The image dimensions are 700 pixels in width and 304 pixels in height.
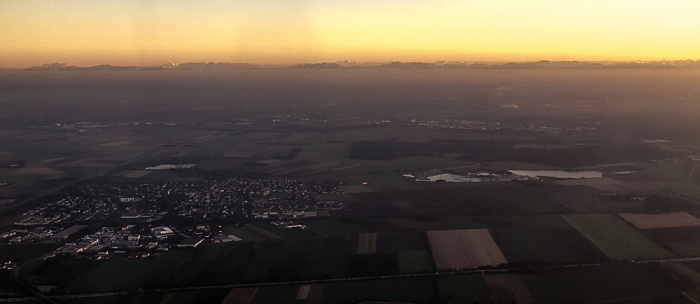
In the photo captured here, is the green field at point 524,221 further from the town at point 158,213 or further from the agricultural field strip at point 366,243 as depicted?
the town at point 158,213

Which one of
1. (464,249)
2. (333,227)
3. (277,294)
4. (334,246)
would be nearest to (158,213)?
(333,227)

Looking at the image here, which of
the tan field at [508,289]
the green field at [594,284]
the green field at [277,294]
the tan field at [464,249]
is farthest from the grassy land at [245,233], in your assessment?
the green field at [594,284]

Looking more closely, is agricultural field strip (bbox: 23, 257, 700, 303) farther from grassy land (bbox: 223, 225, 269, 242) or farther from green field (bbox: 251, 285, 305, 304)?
grassy land (bbox: 223, 225, 269, 242)

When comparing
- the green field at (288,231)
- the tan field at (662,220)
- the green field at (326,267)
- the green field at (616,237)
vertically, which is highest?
the tan field at (662,220)

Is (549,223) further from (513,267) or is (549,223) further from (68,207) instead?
(68,207)

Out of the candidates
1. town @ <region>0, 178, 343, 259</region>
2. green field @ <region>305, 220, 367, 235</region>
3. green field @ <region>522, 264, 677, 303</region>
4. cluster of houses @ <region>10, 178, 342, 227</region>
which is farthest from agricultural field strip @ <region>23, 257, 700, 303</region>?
cluster of houses @ <region>10, 178, 342, 227</region>

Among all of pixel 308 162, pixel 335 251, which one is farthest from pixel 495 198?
pixel 308 162
